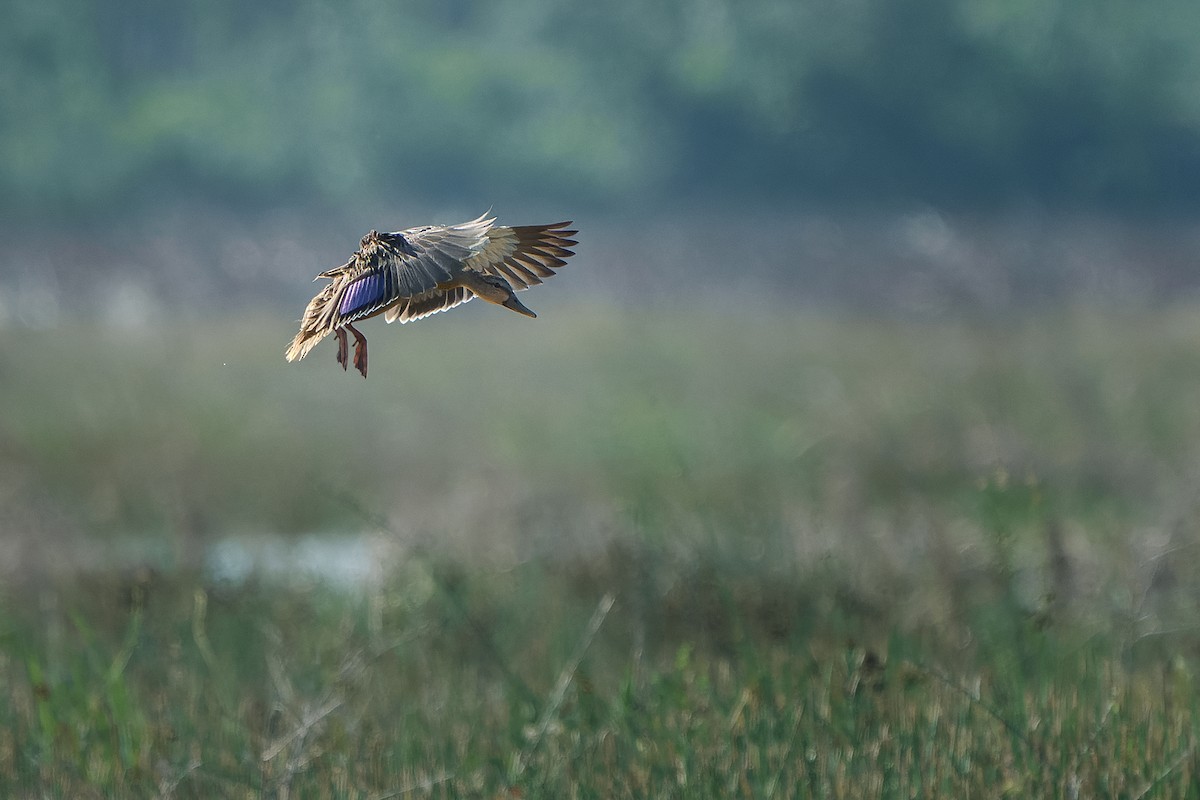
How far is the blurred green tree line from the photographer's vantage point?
2836cm

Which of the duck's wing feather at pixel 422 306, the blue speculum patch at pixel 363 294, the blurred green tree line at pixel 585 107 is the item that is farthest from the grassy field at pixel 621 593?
the blurred green tree line at pixel 585 107

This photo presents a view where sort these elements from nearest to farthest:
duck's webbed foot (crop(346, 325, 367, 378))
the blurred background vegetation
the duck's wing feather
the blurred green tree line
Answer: duck's webbed foot (crop(346, 325, 367, 378)), the duck's wing feather, the blurred background vegetation, the blurred green tree line

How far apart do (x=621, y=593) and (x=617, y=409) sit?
8.41m

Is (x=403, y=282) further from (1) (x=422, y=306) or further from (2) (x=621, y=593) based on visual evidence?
(2) (x=621, y=593)

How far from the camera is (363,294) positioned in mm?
2443

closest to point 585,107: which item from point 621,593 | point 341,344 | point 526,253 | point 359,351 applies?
point 621,593

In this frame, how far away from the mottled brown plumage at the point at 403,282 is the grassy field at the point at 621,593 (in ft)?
5.25

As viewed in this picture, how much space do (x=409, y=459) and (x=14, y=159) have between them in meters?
17.9

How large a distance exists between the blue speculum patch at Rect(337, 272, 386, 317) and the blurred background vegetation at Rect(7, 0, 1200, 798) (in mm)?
1819

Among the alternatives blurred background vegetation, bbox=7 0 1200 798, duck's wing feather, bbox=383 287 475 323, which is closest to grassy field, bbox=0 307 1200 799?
blurred background vegetation, bbox=7 0 1200 798

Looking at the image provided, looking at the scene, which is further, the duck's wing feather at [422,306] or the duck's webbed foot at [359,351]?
the duck's wing feather at [422,306]

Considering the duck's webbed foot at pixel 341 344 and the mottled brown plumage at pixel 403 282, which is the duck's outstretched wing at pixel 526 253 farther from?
the duck's webbed foot at pixel 341 344

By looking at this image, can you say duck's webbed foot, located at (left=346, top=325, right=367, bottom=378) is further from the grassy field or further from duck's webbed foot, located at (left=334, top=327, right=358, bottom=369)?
the grassy field

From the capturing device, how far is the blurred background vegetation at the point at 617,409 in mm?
5234
